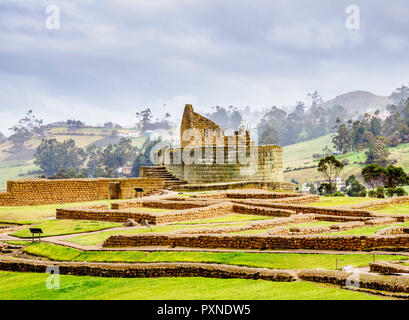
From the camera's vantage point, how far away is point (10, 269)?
51.8 feet

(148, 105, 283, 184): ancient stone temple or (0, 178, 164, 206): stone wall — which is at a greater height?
(148, 105, 283, 184): ancient stone temple

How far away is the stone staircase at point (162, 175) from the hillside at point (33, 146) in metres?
71.6

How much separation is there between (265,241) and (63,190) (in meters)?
17.7

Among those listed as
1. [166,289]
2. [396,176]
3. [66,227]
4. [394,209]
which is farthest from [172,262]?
[396,176]

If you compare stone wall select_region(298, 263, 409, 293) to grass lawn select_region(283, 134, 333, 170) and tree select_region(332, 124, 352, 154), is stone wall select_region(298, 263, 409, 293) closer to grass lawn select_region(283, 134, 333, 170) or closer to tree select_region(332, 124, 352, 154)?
tree select_region(332, 124, 352, 154)

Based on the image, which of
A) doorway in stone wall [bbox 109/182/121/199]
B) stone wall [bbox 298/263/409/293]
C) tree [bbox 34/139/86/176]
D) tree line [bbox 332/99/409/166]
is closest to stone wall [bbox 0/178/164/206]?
doorway in stone wall [bbox 109/182/121/199]

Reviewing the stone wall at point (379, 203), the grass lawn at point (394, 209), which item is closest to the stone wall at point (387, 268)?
the grass lawn at point (394, 209)

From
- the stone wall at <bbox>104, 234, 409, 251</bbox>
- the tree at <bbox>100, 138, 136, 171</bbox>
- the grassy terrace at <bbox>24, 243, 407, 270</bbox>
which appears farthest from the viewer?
the tree at <bbox>100, 138, 136, 171</bbox>

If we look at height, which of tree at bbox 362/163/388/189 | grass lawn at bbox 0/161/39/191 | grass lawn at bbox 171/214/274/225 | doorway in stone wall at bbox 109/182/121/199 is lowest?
grass lawn at bbox 171/214/274/225

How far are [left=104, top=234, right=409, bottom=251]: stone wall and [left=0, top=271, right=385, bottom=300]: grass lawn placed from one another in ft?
9.71

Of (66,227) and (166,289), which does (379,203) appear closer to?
(66,227)

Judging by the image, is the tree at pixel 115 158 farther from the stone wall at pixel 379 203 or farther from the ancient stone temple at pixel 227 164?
the stone wall at pixel 379 203

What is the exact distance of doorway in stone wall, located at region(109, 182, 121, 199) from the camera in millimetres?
32219

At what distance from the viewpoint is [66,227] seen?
2117 centimetres
